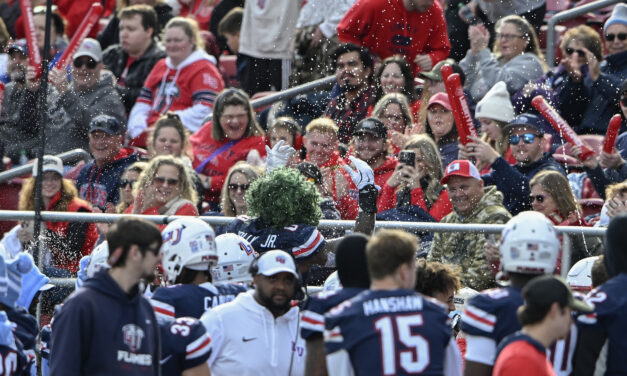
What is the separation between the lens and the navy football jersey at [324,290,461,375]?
20.1 feet

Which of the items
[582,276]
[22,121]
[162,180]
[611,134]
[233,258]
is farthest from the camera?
[22,121]

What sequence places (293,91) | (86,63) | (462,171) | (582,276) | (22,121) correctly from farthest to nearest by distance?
(86,63)
(22,121)
(293,91)
(462,171)
(582,276)

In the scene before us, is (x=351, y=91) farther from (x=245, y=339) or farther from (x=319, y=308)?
(x=319, y=308)

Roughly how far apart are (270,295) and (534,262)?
147cm

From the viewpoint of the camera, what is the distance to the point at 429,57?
12.4 metres

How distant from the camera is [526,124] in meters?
10.5

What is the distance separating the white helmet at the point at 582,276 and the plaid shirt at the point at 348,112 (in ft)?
12.3

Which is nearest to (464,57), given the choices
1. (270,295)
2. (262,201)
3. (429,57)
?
(429,57)

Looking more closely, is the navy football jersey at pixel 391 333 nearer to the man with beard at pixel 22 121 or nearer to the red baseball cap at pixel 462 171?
the red baseball cap at pixel 462 171

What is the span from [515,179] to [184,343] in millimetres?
4027

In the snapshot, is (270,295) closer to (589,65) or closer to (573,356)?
(573,356)

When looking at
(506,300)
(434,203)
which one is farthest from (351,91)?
(506,300)

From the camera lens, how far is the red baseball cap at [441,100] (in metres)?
11.2

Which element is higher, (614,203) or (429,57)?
(429,57)
